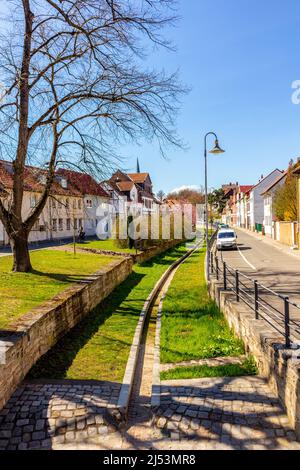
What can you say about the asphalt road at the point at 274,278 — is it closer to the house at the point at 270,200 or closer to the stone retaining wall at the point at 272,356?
the stone retaining wall at the point at 272,356

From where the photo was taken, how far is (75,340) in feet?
29.8

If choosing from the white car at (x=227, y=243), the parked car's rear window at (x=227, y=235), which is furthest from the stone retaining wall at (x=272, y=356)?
the parked car's rear window at (x=227, y=235)

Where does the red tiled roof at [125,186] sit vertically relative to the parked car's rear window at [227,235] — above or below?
above

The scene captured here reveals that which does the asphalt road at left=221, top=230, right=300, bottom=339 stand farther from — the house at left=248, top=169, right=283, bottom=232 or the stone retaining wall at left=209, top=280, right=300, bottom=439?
the house at left=248, top=169, right=283, bottom=232

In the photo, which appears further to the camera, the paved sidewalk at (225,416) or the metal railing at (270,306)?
the metal railing at (270,306)

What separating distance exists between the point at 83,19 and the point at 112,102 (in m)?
2.71

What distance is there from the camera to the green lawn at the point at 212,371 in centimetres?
668

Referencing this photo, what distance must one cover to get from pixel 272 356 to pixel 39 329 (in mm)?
4571

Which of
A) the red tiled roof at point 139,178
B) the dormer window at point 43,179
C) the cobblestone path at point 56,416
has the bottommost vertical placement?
the cobblestone path at point 56,416

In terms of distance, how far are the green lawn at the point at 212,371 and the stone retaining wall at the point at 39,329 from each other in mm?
2586

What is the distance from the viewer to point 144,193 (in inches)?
2520

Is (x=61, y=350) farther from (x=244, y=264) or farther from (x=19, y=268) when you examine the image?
(x=244, y=264)

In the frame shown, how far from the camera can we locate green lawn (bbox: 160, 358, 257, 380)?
6.68 meters
